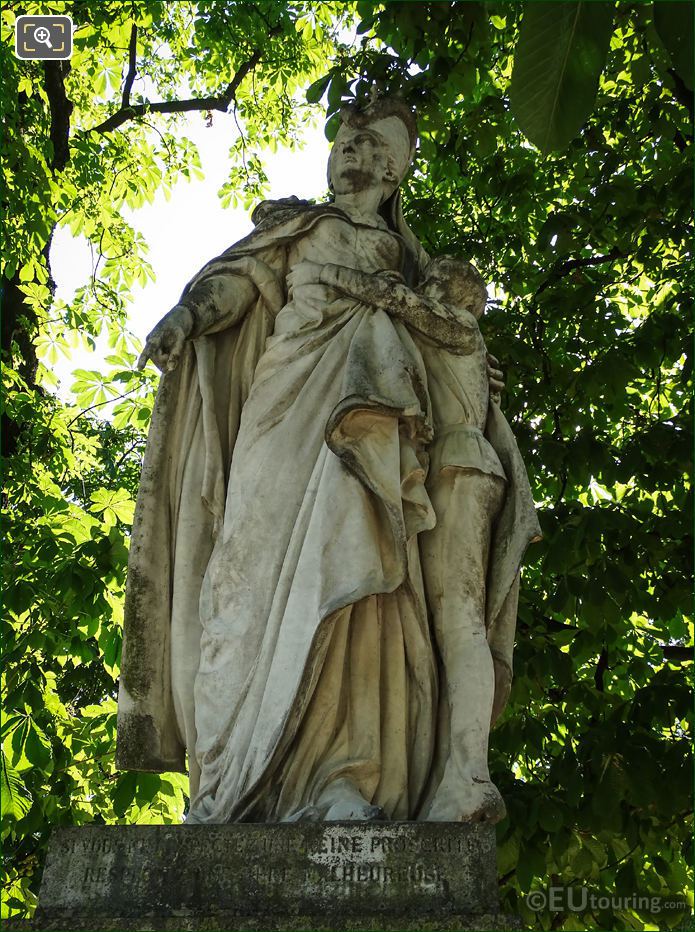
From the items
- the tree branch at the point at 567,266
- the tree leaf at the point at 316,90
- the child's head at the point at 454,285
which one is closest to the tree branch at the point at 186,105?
the tree branch at the point at 567,266

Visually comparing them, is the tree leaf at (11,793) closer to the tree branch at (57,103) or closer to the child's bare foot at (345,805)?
the child's bare foot at (345,805)

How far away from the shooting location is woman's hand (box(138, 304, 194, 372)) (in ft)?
15.2

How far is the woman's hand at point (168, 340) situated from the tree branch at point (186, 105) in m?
7.59

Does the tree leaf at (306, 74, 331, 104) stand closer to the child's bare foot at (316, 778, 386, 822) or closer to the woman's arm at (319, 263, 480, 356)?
the woman's arm at (319, 263, 480, 356)

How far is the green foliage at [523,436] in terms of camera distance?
6543 millimetres

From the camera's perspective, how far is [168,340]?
4656mm

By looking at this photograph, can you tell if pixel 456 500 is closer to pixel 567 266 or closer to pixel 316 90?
pixel 316 90

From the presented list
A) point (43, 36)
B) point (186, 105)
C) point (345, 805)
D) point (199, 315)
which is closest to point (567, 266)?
point (43, 36)

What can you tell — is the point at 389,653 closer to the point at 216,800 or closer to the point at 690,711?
the point at 216,800

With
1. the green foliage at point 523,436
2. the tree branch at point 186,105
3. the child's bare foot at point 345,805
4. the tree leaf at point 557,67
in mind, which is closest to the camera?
the tree leaf at point 557,67

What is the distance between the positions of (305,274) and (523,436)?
3416 millimetres

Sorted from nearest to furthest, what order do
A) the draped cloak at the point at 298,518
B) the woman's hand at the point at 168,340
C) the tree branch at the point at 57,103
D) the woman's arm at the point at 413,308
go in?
the draped cloak at the point at 298,518 < the woman's hand at the point at 168,340 < the woman's arm at the point at 413,308 < the tree branch at the point at 57,103

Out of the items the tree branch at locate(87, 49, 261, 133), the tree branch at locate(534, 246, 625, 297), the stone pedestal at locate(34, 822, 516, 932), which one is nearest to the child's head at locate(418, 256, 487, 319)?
the stone pedestal at locate(34, 822, 516, 932)

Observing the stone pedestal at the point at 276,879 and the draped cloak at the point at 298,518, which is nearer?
the stone pedestal at the point at 276,879
